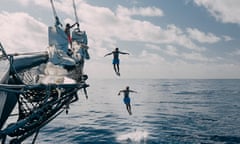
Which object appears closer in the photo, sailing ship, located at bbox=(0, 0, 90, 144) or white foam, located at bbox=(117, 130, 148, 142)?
sailing ship, located at bbox=(0, 0, 90, 144)

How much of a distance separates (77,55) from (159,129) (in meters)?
17.4

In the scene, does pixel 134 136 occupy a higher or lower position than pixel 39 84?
lower

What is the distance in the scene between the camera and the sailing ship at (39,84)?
12070 millimetres

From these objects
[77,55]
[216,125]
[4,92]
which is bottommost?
[216,125]

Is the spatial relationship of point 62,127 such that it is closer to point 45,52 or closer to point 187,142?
point 187,142

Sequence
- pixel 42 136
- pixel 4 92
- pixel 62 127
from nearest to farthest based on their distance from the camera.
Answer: pixel 4 92 < pixel 42 136 < pixel 62 127

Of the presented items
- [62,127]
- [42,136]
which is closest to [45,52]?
[42,136]

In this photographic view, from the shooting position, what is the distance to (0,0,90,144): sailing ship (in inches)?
475

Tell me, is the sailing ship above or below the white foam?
above

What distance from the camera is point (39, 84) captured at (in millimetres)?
11922

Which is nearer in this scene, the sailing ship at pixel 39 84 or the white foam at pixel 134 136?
the sailing ship at pixel 39 84

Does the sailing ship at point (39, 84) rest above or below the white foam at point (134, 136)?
above

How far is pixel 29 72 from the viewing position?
15.2 metres

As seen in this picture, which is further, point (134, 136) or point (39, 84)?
point (134, 136)
